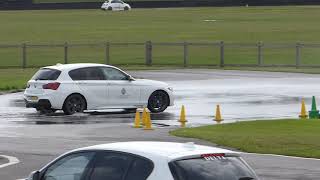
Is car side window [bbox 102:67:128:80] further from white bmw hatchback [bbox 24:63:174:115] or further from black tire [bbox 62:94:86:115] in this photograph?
black tire [bbox 62:94:86:115]

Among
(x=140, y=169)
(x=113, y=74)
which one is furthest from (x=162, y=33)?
(x=140, y=169)

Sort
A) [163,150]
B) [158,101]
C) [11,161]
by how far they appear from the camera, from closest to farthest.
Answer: [163,150]
[11,161]
[158,101]

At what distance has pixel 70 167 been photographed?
9711mm

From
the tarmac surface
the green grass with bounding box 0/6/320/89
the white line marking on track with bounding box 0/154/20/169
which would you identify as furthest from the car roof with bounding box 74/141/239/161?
the green grass with bounding box 0/6/320/89

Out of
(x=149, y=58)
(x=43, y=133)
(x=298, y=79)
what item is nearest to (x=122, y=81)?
(x=43, y=133)

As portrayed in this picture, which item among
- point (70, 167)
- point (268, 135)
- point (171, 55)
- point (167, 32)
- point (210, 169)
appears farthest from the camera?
point (167, 32)

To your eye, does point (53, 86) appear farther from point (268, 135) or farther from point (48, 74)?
point (268, 135)

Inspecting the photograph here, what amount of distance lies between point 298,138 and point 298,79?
21601 mm

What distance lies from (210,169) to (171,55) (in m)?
51.6

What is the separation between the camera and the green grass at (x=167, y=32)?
192 feet

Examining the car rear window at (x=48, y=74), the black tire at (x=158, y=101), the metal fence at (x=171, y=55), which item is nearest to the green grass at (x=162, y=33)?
the metal fence at (x=171, y=55)

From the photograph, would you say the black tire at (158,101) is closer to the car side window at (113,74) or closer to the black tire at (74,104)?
the car side window at (113,74)

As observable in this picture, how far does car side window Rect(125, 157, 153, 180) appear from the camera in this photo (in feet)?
29.7

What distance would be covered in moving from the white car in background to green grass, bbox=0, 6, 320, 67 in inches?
421
